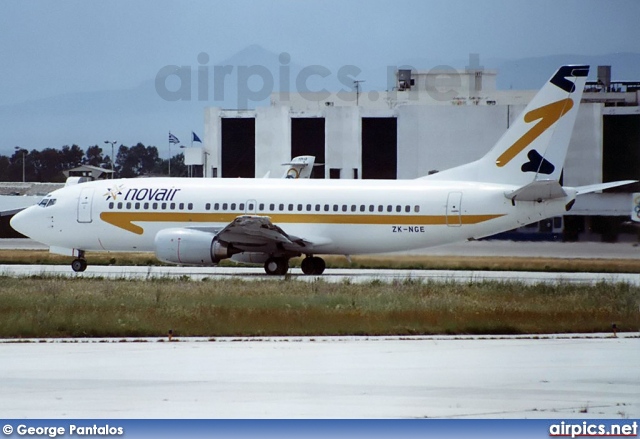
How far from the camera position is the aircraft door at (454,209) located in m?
38.1

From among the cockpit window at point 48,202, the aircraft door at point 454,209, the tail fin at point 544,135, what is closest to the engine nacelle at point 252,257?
the aircraft door at point 454,209

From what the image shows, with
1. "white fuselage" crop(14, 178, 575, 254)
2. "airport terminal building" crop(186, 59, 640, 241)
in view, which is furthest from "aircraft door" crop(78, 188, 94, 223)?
"airport terminal building" crop(186, 59, 640, 241)

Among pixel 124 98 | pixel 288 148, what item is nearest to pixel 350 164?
pixel 288 148

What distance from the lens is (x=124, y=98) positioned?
17000 cm

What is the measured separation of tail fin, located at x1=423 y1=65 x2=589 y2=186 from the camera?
38.0 meters

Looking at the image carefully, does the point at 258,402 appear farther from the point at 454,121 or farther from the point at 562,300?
the point at 454,121

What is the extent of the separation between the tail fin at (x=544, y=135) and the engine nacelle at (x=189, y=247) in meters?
9.79

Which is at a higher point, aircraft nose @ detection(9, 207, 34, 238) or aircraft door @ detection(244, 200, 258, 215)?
aircraft door @ detection(244, 200, 258, 215)

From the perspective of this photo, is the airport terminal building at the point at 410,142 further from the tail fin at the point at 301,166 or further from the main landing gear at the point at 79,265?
the main landing gear at the point at 79,265

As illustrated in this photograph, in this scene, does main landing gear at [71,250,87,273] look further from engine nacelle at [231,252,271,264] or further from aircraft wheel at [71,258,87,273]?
engine nacelle at [231,252,271,264]

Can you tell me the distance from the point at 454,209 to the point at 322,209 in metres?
4.77

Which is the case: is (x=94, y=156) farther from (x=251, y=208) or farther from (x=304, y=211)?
(x=304, y=211)

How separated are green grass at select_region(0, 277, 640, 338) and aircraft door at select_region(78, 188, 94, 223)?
30.6 ft

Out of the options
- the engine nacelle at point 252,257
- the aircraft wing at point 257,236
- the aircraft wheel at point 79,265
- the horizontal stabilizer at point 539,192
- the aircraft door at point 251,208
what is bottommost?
the aircraft wheel at point 79,265
